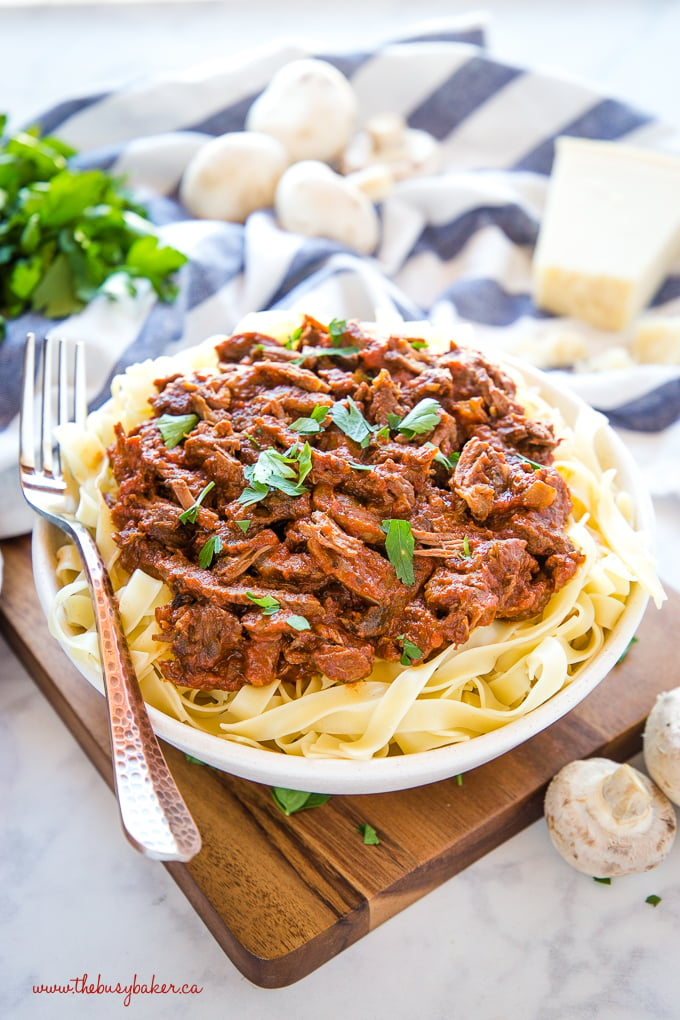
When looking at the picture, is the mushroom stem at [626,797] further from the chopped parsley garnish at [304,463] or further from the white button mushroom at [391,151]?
the white button mushroom at [391,151]

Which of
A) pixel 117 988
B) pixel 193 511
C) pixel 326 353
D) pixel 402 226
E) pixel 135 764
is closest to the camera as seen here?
pixel 135 764

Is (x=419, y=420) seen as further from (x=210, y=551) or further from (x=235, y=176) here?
(x=235, y=176)

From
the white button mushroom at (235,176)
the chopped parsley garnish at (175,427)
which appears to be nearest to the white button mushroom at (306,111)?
the white button mushroom at (235,176)

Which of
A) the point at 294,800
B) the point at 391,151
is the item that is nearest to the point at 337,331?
the point at 294,800

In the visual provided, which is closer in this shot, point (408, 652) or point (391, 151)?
point (408, 652)

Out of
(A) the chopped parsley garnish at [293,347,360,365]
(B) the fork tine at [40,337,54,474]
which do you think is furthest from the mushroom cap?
(B) the fork tine at [40,337,54,474]

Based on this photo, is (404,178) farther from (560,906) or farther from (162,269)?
(560,906)
